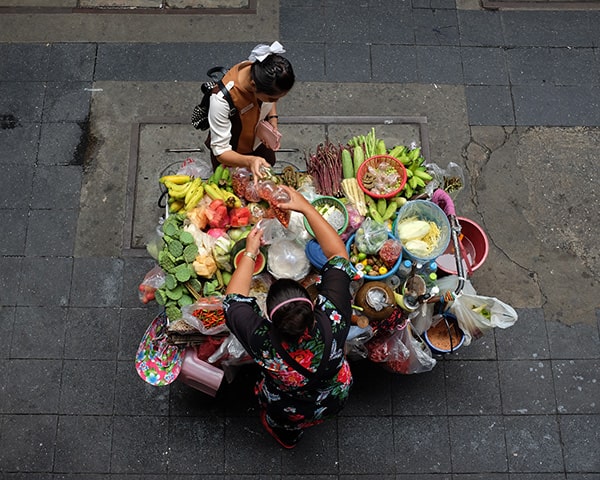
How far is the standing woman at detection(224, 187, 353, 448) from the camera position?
281 centimetres

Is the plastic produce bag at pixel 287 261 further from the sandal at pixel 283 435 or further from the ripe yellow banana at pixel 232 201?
the sandal at pixel 283 435

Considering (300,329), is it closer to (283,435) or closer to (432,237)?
(432,237)

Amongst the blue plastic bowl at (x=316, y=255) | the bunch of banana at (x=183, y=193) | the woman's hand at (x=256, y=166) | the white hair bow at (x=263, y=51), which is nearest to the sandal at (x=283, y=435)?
the blue plastic bowl at (x=316, y=255)

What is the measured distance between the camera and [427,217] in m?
3.95

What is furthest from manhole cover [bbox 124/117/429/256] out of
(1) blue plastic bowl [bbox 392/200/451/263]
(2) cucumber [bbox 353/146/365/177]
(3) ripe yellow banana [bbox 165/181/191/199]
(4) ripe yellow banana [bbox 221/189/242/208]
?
(1) blue plastic bowl [bbox 392/200/451/263]

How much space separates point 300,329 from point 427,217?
1.57 meters

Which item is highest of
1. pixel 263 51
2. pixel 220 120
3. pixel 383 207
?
pixel 263 51

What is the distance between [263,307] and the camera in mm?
3656

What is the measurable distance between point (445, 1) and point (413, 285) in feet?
11.5

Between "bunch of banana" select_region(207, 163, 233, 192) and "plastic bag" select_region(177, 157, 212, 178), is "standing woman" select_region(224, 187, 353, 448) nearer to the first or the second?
"bunch of banana" select_region(207, 163, 233, 192)

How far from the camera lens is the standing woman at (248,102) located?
345 centimetres

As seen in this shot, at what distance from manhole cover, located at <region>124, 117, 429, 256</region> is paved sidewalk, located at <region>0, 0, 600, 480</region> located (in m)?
0.11

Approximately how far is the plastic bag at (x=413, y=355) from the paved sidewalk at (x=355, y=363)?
56 centimetres

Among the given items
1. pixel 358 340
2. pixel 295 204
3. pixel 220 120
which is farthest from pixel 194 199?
pixel 358 340
